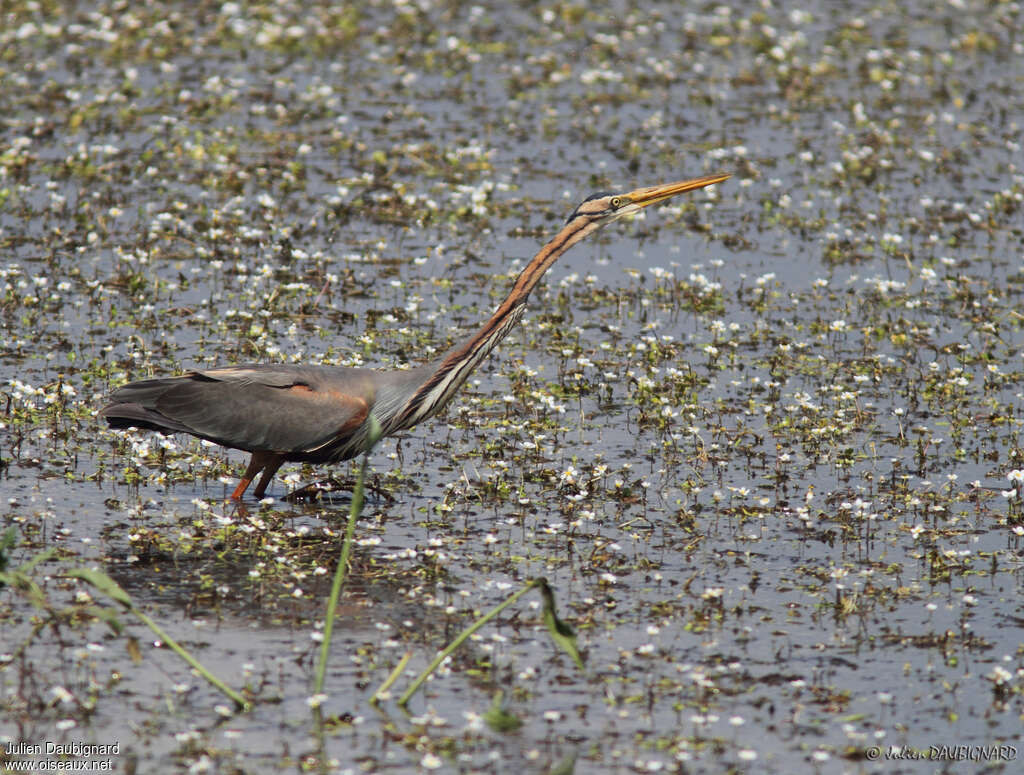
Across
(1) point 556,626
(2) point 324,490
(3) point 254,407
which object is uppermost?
(1) point 556,626

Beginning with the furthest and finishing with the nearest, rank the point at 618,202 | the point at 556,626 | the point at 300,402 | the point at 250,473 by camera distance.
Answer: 1. the point at 618,202
2. the point at 250,473
3. the point at 300,402
4. the point at 556,626

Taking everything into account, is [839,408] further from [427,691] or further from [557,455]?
[427,691]

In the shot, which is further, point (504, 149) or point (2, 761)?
point (504, 149)

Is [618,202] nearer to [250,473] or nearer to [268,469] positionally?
[268,469]

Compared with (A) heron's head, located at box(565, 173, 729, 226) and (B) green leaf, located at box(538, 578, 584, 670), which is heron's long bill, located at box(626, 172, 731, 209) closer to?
(A) heron's head, located at box(565, 173, 729, 226)

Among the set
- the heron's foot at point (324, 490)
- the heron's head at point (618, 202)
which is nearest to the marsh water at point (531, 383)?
the heron's foot at point (324, 490)

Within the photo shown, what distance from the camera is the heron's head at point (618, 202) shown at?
9938 mm

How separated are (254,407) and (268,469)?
49cm

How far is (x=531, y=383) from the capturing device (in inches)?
474

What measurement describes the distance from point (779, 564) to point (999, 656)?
61.6 inches

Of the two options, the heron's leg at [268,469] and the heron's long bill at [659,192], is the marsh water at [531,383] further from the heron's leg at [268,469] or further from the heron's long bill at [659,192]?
the heron's long bill at [659,192]

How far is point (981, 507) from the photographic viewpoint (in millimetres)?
9938

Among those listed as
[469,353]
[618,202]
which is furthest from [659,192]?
[469,353]

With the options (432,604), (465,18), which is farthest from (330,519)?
(465,18)
